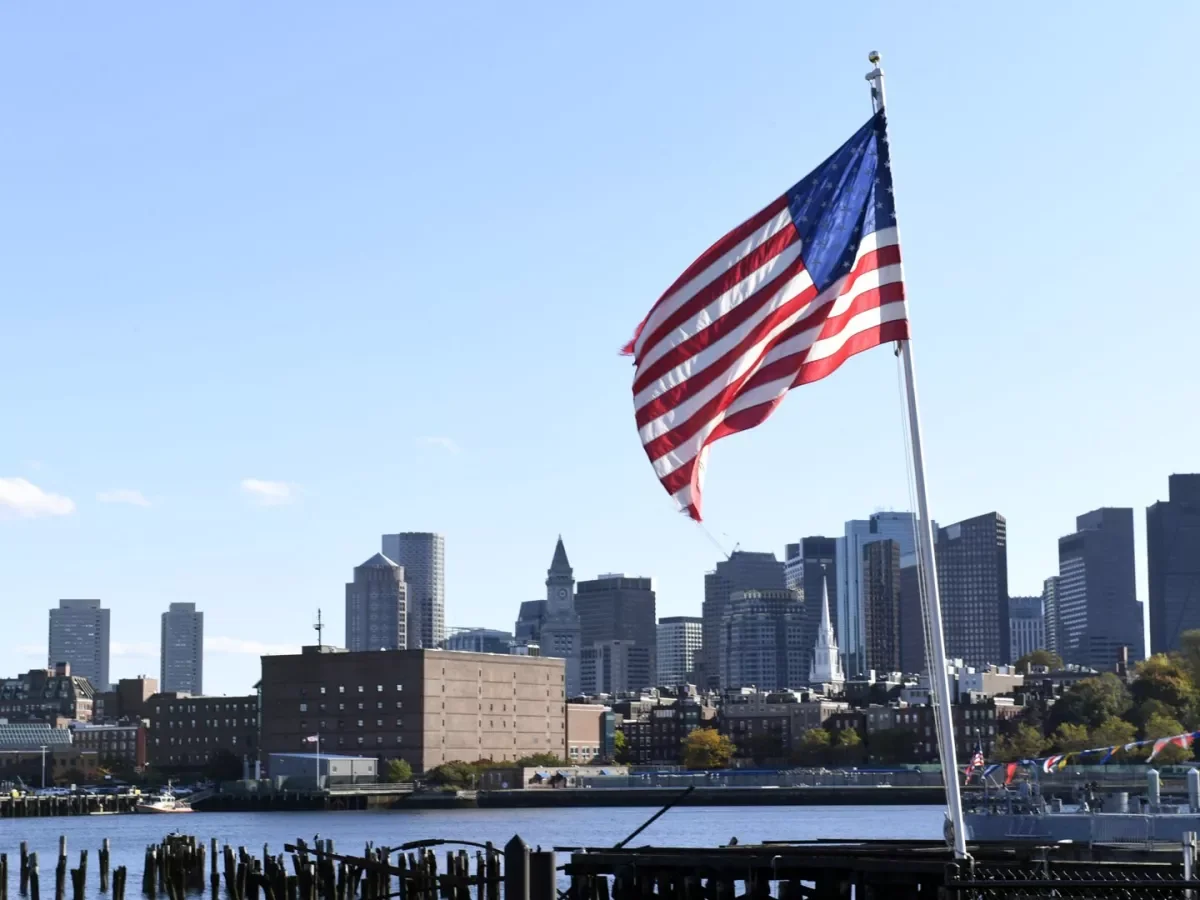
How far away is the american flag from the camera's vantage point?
1925 cm

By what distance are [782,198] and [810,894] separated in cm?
1149

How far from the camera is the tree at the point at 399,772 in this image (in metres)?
196

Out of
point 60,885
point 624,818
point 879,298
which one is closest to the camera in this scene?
point 879,298

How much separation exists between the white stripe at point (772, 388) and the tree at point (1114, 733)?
580 ft

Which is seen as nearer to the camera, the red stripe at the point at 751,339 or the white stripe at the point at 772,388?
the white stripe at the point at 772,388

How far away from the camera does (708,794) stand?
196 meters

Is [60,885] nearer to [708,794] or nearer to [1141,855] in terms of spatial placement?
[1141,855]

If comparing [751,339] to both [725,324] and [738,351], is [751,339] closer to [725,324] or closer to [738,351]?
[738,351]

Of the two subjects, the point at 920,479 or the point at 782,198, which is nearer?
the point at 920,479

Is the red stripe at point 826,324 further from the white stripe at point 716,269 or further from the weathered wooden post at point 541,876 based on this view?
the weathered wooden post at point 541,876

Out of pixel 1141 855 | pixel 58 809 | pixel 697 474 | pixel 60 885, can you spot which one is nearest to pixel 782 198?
pixel 697 474

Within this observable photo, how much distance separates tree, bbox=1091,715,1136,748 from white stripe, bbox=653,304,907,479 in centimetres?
17684

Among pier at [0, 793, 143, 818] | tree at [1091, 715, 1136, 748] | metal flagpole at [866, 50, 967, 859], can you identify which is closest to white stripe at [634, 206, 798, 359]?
metal flagpole at [866, 50, 967, 859]

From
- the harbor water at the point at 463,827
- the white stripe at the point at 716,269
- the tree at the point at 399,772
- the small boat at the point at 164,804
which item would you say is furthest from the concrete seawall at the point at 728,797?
the white stripe at the point at 716,269
